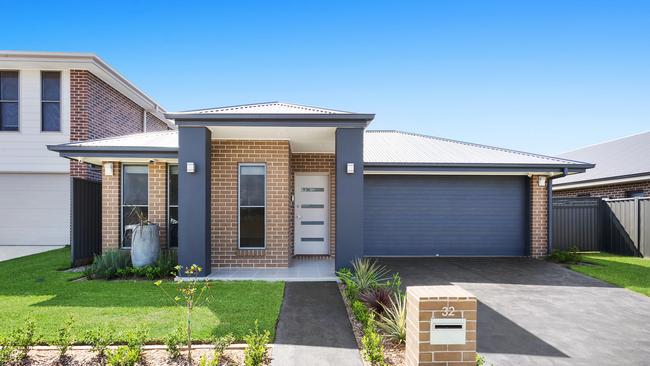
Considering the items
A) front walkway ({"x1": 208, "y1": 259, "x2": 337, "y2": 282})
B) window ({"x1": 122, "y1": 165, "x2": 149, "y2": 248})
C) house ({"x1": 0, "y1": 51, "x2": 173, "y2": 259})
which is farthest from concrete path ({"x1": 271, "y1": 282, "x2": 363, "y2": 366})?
house ({"x1": 0, "y1": 51, "x2": 173, "y2": 259})

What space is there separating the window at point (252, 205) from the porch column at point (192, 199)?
1.07 meters

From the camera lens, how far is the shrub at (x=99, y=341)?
3.49 m

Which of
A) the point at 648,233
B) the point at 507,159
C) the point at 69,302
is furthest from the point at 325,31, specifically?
the point at 648,233

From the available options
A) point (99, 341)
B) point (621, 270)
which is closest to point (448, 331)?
point (99, 341)

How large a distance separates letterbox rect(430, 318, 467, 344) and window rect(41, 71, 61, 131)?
13.3 m

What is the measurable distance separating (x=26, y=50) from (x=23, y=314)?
9.97 metres

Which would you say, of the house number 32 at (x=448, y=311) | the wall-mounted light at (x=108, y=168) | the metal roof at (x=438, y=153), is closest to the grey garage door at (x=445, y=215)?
the metal roof at (x=438, y=153)

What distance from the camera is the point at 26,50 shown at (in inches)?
410

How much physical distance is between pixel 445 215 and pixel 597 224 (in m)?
6.01

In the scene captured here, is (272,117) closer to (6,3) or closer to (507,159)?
(507,159)

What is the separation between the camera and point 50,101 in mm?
10977

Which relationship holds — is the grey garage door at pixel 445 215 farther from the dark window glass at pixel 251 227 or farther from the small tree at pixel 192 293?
the small tree at pixel 192 293

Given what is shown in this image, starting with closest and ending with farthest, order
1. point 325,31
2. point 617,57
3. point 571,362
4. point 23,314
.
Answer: point 571,362 < point 23,314 < point 617,57 < point 325,31

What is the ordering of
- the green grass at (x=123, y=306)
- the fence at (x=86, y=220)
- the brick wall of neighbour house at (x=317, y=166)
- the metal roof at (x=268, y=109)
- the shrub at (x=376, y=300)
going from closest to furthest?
the green grass at (x=123, y=306)
the shrub at (x=376, y=300)
the metal roof at (x=268, y=109)
the fence at (x=86, y=220)
the brick wall of neighbour house at (x=317, y=166)
